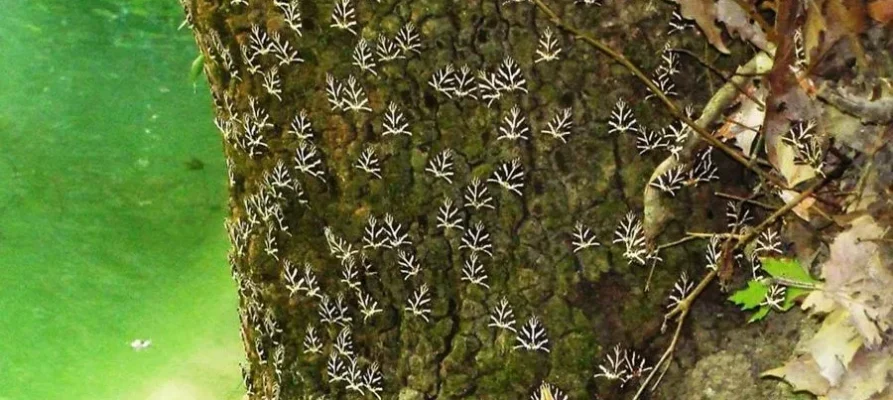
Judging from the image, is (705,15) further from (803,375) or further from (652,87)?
(803,375)

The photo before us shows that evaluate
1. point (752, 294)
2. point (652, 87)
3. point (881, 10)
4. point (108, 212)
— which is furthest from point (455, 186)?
point (108, 212)

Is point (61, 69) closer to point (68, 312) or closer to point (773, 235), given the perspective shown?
point (68, 312)

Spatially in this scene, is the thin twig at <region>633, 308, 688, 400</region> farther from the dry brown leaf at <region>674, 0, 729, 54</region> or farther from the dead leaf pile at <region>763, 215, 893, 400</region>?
the dry brown leaf at <region>674, 0, 729, 54</region>

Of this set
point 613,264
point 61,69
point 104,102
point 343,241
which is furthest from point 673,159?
point 61,69

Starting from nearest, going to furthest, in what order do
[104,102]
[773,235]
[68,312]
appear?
[773,235] → [68,312] → [104,102]

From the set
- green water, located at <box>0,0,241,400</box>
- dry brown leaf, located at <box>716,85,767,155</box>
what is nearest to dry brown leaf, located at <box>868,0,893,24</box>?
dry brown leaf, located at <box>716,85,767,155</box>

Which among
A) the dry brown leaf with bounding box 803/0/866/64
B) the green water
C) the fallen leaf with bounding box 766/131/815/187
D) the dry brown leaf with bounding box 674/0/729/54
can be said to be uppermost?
the green water

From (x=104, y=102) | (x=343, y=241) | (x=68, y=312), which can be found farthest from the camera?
(x=104, y=102)
